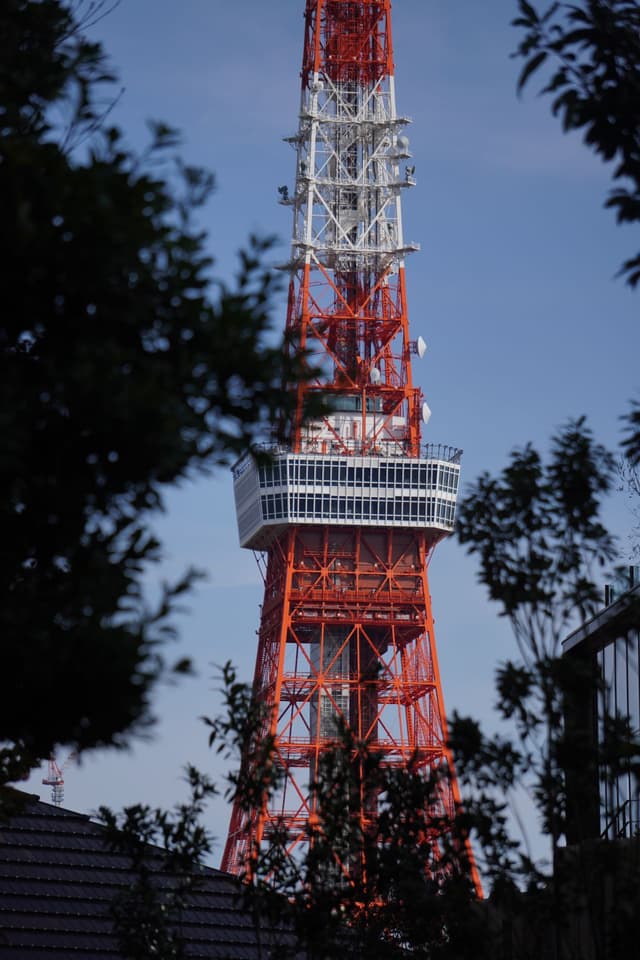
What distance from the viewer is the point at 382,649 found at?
10100 centimetres

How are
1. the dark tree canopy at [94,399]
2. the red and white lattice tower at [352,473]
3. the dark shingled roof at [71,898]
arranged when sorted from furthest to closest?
the red and white lattice tower at [352,473] < the dark shingled roof at [71,898] < the dark tree canopy at [94,399]

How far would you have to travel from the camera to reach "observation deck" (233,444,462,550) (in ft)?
334

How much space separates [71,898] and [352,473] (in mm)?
63284

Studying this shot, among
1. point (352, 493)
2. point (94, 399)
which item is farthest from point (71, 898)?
point (352, 493)

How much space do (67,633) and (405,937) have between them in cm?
1952

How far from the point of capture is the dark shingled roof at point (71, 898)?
4034 cm

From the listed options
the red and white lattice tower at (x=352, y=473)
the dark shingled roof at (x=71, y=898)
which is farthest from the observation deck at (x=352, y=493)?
the dark shingled roof at (x=71, y=898)

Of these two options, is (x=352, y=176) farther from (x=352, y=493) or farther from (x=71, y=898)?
(x=71, y=898)

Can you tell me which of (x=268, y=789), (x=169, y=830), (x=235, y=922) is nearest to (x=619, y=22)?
(x=268, y=789)

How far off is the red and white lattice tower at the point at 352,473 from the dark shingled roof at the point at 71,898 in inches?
1869

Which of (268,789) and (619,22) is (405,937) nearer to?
(268,789)

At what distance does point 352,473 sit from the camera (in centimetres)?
10325

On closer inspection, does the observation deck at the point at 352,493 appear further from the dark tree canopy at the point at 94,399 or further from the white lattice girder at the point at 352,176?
the dark tree canopy at the point at 94,399

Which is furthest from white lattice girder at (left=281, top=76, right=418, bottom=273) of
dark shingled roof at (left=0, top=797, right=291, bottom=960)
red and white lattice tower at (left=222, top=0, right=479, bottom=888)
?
dark shingled roof at (left=0, top=797, right=291, bottom=960)
